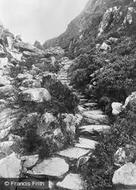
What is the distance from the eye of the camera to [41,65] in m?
22.5

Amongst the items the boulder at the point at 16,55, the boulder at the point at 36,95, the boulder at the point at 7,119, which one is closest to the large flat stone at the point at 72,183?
the boulder at the point at 7,119

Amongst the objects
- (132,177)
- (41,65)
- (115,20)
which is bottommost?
(132,177)

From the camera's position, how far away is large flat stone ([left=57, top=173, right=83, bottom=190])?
24.3 feet

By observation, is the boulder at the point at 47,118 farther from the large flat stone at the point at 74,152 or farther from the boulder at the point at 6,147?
the boulder at the point at 6,147

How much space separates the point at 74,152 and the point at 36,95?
11.1 ft

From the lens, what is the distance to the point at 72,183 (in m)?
7.55

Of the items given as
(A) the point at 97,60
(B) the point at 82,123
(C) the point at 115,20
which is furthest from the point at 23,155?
(C) the point at 115,20

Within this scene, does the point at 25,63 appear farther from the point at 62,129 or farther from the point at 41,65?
the point at 62,129

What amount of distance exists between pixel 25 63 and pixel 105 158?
15.7 metres

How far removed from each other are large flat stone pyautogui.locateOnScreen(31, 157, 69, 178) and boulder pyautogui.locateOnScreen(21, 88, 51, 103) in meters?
3.16

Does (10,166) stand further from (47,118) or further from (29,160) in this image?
(47,118)

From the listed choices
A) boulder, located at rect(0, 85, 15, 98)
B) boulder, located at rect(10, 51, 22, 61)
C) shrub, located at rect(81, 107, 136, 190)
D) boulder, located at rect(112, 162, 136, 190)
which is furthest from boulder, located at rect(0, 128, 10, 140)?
boulder, located at rect(10, 51, 22, 61)

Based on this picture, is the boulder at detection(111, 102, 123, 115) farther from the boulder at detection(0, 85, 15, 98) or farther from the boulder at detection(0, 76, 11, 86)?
the boulder at detection(0, 76, 11, 86)

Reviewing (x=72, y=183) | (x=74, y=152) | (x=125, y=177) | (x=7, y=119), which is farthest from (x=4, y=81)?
(x=125, y=177)
